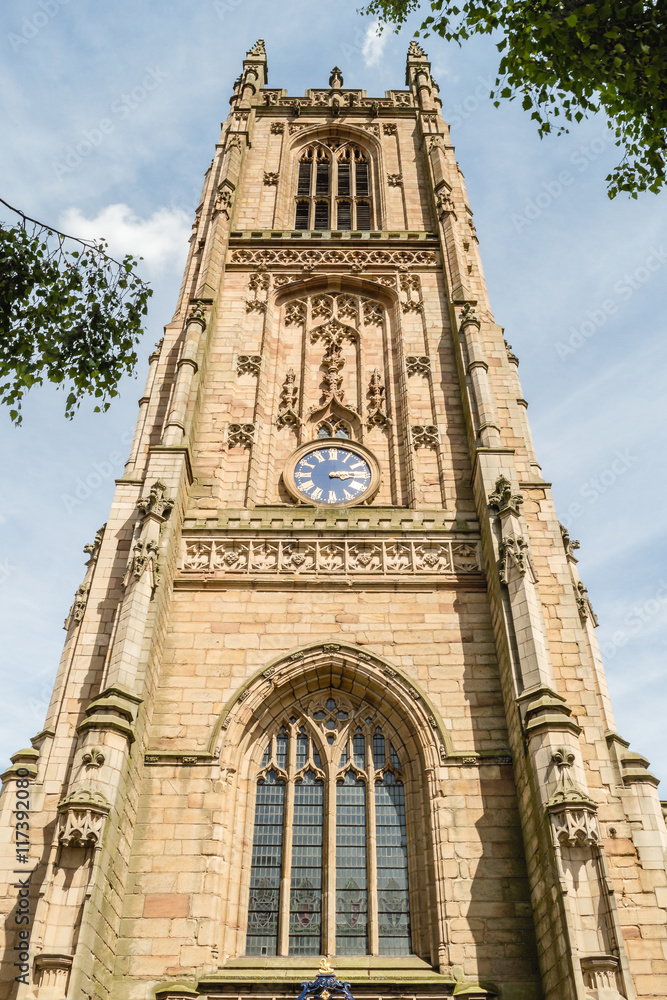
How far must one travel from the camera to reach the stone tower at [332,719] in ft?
39.3

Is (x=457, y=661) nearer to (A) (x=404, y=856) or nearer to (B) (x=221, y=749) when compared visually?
(A) (x=404, y=856)

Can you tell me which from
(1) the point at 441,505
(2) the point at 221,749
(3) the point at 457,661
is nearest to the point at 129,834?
(2) the point at 221,749

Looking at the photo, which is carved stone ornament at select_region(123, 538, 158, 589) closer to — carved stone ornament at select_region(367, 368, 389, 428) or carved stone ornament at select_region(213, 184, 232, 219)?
carved stone ornament at select_region(367, 368, 389, 428)

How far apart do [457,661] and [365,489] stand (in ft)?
17.5

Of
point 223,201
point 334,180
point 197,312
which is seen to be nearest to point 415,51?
point 334,180

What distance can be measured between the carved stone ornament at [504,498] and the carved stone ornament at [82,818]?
28.0 feet

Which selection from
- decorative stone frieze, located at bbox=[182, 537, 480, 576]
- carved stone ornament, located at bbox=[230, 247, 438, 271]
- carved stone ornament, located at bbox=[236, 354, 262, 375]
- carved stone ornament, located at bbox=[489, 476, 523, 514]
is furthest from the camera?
carved stone ornament, located at bbox=[230, 247, 438, 271]

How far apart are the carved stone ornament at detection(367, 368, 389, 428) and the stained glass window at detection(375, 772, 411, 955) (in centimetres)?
903

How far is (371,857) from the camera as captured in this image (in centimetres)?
1398

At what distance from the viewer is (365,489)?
19.8 m

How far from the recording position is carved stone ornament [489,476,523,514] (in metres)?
16.3

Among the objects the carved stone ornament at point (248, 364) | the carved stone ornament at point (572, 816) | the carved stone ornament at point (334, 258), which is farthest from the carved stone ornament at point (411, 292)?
the carved stone ornament at point (572, 816)

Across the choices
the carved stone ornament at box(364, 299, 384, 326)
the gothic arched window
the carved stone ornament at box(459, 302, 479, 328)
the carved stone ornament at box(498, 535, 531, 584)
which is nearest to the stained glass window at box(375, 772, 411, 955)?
the carved stone ornament at box(498, 535, 531, 584)

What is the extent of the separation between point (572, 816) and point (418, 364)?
13.0 metres
